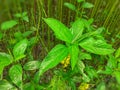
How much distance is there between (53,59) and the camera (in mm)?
836

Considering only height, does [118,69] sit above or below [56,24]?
below

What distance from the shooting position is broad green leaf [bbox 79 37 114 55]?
0.88 m

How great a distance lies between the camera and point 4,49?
1250mm

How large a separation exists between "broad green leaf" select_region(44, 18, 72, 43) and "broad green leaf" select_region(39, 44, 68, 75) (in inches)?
1.5

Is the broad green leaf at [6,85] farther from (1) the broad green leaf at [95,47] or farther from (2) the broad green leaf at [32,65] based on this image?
(1) the broad green leaf at [95,47]

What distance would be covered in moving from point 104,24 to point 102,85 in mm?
346

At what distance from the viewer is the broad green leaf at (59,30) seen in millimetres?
870

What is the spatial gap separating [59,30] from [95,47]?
0.14m

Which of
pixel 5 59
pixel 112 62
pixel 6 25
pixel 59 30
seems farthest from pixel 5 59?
pixel 112 62

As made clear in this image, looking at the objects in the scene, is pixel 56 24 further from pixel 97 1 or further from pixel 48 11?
pixel 97 1

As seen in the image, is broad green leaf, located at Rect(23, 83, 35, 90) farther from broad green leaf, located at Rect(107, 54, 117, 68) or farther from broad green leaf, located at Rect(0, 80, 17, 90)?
broad green leaf, located at Rect(107, 54, 117, 68)

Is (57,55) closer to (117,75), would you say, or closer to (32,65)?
(32,65)

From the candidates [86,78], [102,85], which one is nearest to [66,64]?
[86,78]

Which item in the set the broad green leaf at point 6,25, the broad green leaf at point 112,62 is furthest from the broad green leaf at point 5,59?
the broad green leaf at point 112,62
